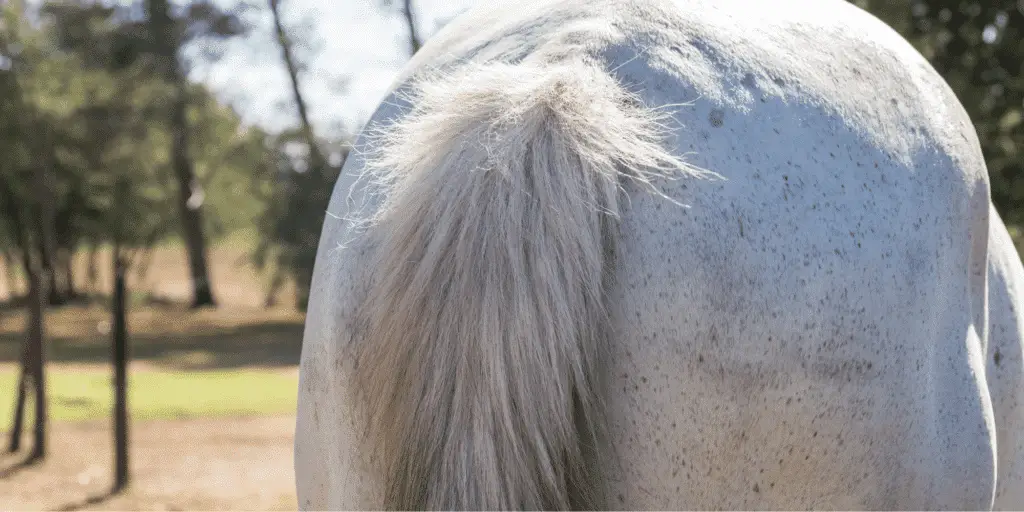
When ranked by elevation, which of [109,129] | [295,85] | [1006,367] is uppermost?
[295,85]

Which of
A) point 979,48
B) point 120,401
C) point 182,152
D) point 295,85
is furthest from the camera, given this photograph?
point 182,152

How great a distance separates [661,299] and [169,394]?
11729 mm

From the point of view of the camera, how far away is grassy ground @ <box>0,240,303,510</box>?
22.9ft

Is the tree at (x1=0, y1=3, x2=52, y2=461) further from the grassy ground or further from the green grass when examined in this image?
the green grass

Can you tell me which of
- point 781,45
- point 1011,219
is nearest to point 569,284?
point 781,45

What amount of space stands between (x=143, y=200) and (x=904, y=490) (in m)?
27.4

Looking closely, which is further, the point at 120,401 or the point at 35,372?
the point at 35,372

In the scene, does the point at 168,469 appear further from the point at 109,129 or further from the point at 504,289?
the point at 109,129

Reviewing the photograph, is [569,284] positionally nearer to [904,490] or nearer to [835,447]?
[835,447]

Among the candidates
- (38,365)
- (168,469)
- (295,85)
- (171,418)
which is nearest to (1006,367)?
(168,469)

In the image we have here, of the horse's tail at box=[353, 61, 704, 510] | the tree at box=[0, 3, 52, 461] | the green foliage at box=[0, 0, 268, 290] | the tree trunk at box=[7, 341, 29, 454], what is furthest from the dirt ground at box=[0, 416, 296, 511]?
the green foliage at box=[0, 0, 268, 290]

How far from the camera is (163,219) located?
91.5 ft

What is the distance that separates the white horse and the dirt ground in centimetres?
569

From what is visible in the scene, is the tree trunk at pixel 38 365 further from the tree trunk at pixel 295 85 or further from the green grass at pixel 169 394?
the tree trunk at pixel 295 85
